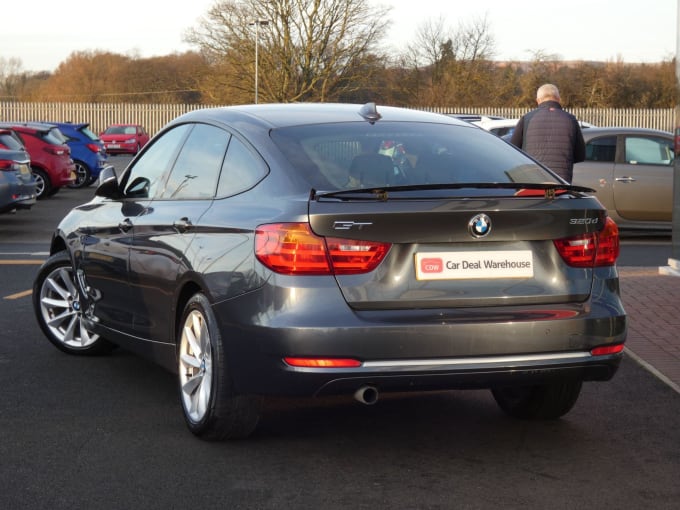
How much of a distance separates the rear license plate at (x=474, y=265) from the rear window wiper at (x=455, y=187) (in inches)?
10.9

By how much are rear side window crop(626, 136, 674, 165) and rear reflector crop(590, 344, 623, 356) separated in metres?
11.5

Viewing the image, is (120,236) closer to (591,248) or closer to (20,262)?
(591,248)

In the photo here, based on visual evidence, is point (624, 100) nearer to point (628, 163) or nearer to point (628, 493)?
point (628, 163)

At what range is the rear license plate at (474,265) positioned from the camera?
4.77 metres

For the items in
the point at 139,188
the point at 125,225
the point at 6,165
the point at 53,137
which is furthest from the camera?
the point at 53,137

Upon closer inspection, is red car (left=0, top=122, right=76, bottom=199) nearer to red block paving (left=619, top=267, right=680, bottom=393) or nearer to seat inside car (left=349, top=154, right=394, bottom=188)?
red block paving (left=619, top=267, right=680, bottom=393)

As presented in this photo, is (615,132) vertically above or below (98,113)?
above

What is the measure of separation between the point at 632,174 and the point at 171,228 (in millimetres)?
11268

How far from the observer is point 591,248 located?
5082 mm

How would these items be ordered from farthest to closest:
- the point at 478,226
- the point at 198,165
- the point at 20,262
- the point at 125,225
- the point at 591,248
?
the point at 20,262
the point at 125,225
the point at 198,165
the point at 591,248
the point at 478,226

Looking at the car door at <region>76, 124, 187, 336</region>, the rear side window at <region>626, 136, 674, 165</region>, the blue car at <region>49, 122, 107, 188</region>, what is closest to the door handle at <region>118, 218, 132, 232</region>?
the car door at <region>76, 124, 187, 336</region>

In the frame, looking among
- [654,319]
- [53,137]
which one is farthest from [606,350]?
[53,137]

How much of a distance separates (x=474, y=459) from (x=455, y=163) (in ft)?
4.38

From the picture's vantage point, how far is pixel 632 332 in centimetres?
852
